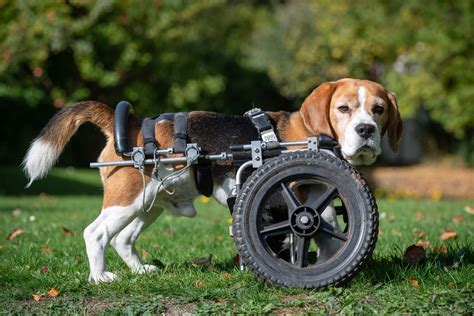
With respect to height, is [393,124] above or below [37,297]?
above

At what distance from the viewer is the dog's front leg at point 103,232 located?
4.90 meters

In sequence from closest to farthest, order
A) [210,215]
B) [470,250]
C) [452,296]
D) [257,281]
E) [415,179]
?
[452,296] → [257,281] → [470,250] → [210,215] → [415,179]

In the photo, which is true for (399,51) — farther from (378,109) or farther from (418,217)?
(378,109)

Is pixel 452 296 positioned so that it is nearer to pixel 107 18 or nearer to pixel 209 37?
pixel 107 18

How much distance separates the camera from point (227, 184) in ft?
16.2

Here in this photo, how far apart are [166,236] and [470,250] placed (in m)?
3.01

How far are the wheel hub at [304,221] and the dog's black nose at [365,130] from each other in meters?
0.67

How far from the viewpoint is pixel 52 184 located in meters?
15.5

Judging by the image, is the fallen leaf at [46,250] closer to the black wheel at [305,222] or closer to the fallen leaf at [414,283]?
the black wheel at [305,222]

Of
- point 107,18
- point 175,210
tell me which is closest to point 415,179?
point 107,18

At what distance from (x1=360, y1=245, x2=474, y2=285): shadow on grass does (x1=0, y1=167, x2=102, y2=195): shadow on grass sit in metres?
→ 10.3

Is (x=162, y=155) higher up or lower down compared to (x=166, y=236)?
higher up

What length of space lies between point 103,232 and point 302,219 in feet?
4.77

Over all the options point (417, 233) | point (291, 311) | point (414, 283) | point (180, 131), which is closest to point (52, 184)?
point (417, 233)
